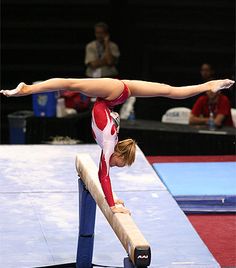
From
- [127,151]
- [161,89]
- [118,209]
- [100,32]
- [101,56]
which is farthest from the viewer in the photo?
[101,56]

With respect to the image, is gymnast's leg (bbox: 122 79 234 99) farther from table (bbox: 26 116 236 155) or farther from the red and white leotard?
table (bbox: 26 116 236 155)

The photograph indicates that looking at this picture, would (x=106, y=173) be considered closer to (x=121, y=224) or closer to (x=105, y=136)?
(x=105, y=136)

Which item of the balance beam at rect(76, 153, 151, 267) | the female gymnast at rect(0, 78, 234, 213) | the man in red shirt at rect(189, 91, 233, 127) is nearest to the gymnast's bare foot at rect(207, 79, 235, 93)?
the female gymnast at rect(0, 78, 234, 213)

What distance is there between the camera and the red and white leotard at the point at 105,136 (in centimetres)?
539

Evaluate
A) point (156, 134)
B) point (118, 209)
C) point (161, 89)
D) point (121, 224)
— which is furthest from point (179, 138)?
point (121, 224)

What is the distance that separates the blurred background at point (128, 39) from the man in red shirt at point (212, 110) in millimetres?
1794

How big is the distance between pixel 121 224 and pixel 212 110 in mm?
4742

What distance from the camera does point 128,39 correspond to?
1159 centimetres

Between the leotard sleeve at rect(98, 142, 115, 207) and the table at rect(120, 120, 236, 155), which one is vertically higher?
the leotard sleeve at rect(98, 142, 115, 207)

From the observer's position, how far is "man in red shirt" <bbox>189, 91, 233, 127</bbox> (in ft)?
31.2

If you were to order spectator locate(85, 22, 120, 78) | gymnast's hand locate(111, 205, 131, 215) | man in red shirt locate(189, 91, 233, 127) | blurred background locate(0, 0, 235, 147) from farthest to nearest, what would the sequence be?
blurred background locate(0, 0, 235, 147) → spectator locate(85, 22, 120, 78) → man in red shirt locate(189, 91, 233, 127) → gymnast's hand locate(111, 205, 131, 215)

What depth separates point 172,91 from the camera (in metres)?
5.62

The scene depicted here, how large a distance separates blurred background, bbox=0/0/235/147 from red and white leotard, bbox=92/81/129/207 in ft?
19.5

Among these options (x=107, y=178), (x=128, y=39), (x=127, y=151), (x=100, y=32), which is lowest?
(x=107, y=178)
